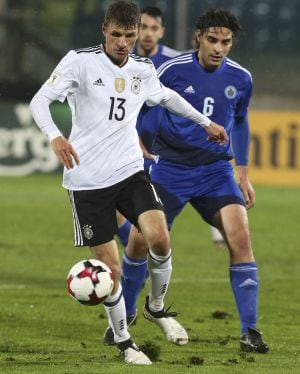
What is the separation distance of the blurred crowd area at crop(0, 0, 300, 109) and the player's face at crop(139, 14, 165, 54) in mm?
12638

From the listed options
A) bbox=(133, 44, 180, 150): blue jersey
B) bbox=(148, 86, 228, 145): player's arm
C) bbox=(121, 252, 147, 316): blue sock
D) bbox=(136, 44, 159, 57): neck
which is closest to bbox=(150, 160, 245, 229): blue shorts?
bbox=(133, 44, 180, 150): blue jersey

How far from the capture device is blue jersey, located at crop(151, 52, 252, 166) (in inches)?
315

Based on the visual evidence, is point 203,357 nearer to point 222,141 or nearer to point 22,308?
point 222,141

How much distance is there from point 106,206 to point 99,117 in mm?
528

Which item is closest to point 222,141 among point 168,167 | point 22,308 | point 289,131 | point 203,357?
point 168,167

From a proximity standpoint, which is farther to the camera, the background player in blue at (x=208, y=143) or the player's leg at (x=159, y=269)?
the background player in blue at (x=208, y=143)

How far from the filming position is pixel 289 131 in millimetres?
20875

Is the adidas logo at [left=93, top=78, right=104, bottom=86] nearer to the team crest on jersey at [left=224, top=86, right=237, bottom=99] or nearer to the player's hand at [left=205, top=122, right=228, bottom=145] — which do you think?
the player's hand at [left=205, top=122, right=228, bottom=145]

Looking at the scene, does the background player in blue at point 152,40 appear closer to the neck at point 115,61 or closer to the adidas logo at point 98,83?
the neck at point 115,61

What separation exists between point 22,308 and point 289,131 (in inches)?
482

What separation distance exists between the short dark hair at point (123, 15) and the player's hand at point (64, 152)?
0.80m

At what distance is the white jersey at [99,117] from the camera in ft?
22.9

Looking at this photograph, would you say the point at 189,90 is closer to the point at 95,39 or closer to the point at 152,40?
the point at 152,40

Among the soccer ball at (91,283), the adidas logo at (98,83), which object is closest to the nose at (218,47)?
the adidas logo at (98,83)
